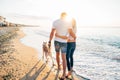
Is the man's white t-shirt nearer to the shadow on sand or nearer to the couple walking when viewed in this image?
the couple walking

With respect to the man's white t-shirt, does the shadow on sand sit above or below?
below

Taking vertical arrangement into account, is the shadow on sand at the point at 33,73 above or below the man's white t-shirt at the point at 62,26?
below

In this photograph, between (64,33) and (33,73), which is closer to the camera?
(64,33)

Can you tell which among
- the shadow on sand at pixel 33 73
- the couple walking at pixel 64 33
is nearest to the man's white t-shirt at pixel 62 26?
the couple walking at pixel 64 33

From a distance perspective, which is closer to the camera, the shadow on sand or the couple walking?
the couple walking

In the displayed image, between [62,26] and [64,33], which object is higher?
[62,26]

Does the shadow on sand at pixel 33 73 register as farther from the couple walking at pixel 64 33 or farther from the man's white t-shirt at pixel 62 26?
the man's white t-shirt at pixel 62 26

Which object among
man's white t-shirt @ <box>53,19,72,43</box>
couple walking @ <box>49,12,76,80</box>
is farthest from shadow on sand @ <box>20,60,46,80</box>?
man's white t-shirt @ <box>53,19,72,43</box>

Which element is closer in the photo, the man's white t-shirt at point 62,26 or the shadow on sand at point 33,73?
the man's white t-shirt at point 62,26

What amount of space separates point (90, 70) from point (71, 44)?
2.22 metres

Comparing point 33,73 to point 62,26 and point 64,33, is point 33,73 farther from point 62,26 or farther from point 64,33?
point 62,26

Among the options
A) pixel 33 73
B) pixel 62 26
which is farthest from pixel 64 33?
pixel 33 73

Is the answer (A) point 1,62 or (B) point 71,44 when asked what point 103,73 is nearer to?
(B) point 71,44

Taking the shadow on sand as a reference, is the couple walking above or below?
above
